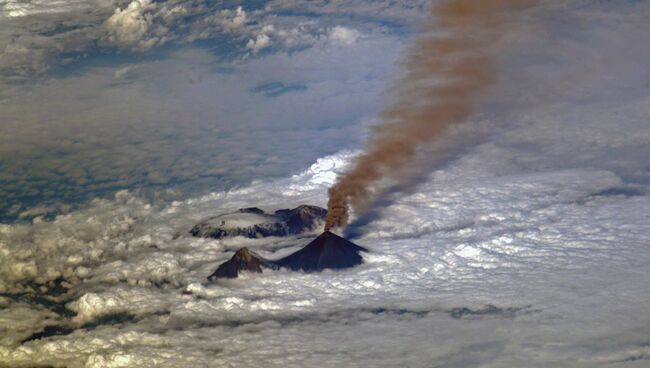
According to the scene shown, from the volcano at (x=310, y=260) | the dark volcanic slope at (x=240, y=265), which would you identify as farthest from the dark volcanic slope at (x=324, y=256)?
the dark volcanic slope at (x=240, y=265)

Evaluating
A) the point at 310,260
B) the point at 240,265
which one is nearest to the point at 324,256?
the point at 310,260

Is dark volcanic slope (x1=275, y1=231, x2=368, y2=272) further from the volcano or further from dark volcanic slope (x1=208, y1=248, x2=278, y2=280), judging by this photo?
dark volcanic slope (x1=208, y1=248, x2=278, y2=280)

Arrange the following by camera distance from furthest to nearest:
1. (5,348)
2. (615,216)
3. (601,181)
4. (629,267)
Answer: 1. (601,181)
2. (615,216)
3. (629,267)
4. (5,348)

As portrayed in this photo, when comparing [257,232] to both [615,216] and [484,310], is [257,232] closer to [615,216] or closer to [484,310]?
[484,310]

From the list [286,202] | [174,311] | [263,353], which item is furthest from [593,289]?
[286,202]

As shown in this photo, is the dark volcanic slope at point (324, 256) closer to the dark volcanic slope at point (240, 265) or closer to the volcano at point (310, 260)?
the volcano at point (310, 260)

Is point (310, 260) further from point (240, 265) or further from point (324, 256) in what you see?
point (240, 265)

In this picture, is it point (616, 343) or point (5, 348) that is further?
point (5, 348)

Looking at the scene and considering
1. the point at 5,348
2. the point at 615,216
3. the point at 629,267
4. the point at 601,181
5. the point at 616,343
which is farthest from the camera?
the point at 601,181
